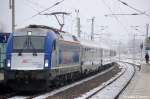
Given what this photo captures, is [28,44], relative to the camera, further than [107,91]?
No

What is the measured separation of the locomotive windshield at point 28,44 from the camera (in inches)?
925

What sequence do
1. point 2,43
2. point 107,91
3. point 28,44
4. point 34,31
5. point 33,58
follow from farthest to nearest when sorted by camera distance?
point 2,43 → point 107,91 → point 34,31 → point 28,44 → point 33,58

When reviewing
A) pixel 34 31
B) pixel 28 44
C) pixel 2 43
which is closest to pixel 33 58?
pixel 28 44

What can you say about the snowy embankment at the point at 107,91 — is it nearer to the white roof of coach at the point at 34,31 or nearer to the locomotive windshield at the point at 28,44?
the locomotive windshield at the point at 28,44

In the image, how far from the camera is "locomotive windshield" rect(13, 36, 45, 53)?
23500 millimetres

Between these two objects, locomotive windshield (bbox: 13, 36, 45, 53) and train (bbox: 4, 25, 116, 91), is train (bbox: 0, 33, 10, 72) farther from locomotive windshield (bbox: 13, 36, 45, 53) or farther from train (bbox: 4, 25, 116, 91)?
locomotive windshield (bbox: 13, 36, 45, 53)

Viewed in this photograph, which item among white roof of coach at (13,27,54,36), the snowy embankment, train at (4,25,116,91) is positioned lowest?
the snowy embankment

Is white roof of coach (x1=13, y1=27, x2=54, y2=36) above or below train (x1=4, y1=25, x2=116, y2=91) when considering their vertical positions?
above

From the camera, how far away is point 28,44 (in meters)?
23.6

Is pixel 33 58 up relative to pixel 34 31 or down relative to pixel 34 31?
down

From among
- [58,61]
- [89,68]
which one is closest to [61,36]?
[58,61]

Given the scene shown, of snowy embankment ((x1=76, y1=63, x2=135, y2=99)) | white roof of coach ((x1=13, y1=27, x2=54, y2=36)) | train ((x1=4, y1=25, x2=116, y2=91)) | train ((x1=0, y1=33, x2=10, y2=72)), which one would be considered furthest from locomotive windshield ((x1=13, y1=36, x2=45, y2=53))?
train ((x1=0, y1=33, x2=10, y2=72))

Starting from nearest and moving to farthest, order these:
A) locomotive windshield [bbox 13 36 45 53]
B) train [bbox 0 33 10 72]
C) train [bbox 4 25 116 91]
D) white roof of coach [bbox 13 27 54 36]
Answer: train [bbox 4 25 116 91]
locomotive windshield [bbox 13 36 45 53]
white roof of coach [bbox 13 27 54 36]
train [bbox 0 33 10 72]

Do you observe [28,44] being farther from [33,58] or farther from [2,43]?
[2,43]
